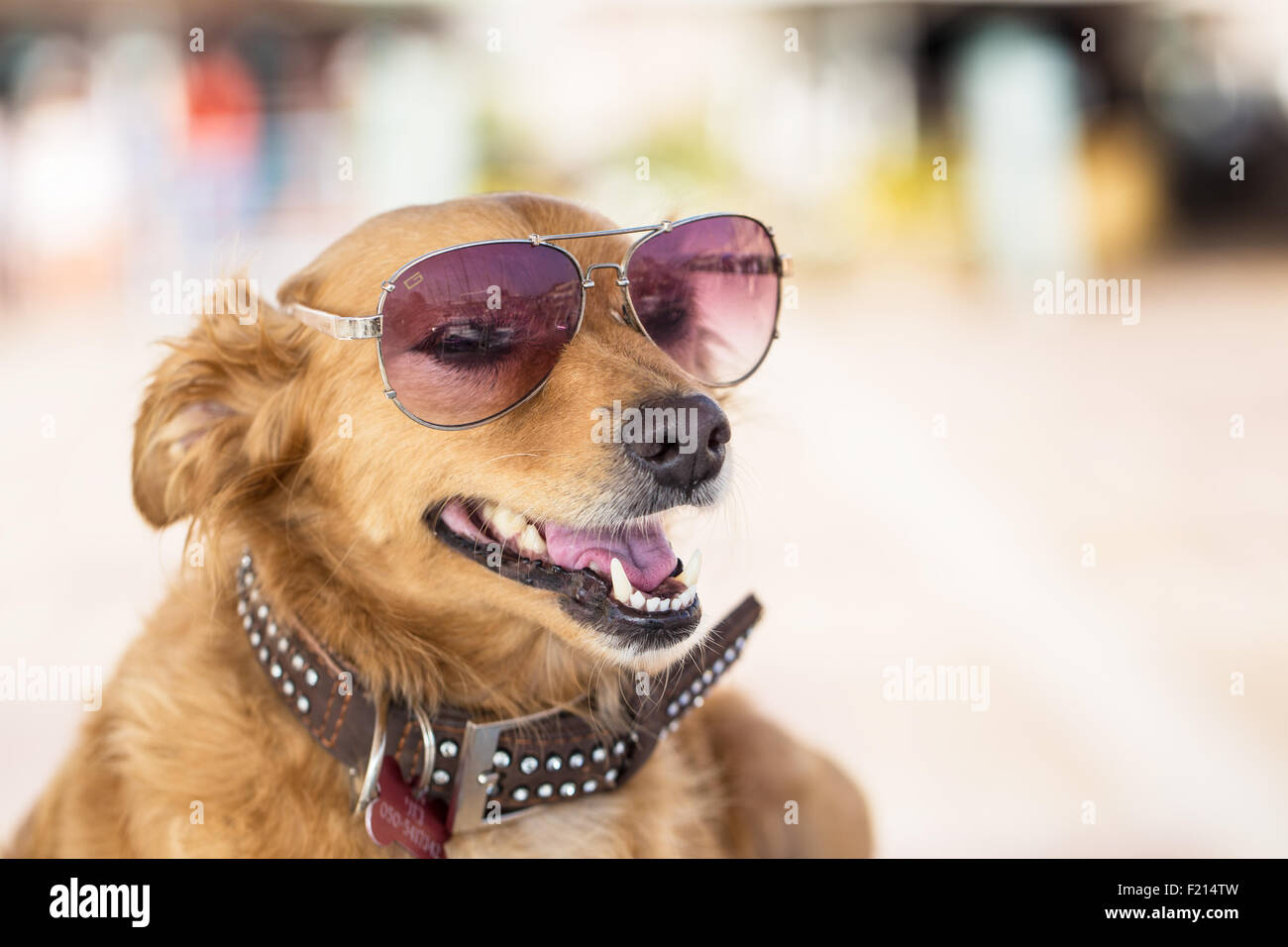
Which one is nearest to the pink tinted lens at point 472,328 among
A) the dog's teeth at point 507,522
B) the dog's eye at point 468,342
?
the dog's eye at point 468,342

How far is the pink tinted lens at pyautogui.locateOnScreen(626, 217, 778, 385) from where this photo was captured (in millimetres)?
1947

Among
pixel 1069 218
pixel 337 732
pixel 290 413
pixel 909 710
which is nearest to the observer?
pixel 337 732

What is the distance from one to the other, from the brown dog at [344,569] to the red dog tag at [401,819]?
8cm

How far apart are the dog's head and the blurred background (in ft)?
0.66

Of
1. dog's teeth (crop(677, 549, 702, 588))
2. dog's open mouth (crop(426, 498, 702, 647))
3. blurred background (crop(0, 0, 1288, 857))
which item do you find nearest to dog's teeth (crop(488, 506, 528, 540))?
dog's open mouth (crop(426, 498, 702, 647))

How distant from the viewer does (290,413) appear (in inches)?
76.5

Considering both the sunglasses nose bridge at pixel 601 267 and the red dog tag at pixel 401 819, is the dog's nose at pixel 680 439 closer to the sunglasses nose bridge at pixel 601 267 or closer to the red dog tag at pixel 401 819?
the sunglasses nose bridge at pixel 601 267

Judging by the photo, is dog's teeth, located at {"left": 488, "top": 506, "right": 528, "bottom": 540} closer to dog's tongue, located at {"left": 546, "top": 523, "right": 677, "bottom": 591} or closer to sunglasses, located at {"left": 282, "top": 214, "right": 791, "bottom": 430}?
dog's tongue, located at {"left": 546, "top": 523, "right": 677, "bottom": 591}

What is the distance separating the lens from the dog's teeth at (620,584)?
181 cm

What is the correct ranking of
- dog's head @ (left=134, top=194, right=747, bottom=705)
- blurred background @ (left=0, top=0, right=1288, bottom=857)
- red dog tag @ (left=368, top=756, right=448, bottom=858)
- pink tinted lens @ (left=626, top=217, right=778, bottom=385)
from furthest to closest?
blurred background @ (left=0, top=0, right=1288, bottom=857) < pink tinted lens @ (left=626, top=217, right=778, bottom=385) < dog's head @ (left=134, top=194, right=747, bottom=705) < red dog tag @ (left=368, top=756, right=448, bottom=858)

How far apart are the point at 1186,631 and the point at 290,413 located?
342 centimetres

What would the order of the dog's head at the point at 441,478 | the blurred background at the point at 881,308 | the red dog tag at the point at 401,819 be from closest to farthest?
the red dog tag at the point at 401,819
the dog's head at the point at 441,478
the blurred background at the point at 881,308
